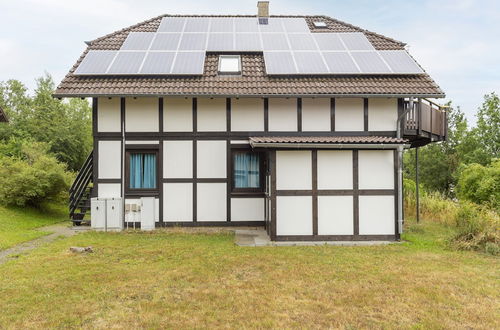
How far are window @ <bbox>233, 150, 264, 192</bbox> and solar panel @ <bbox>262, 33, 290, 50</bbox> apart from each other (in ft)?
13.2

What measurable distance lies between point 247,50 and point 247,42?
2.16ft

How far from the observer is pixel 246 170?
11.6 meters

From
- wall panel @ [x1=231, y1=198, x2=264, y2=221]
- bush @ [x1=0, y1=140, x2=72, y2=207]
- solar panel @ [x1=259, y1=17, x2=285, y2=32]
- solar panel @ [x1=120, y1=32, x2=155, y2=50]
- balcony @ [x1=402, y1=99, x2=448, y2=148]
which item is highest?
solar panel @ [x1=259, y1=17, x2=285, y2=32]

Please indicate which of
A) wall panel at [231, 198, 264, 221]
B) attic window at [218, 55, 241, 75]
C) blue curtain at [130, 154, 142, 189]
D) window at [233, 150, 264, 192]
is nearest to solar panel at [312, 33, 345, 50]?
attic window at [218, 55, 241, 75]

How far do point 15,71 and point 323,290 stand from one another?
5651 centimetres

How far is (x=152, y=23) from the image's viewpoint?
1452cm

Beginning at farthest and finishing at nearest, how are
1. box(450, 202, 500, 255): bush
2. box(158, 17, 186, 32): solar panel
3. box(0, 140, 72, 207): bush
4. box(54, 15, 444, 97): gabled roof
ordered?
1. box(158, 17, 186, 32): solar panel
2. box(0, 140, 72, 207): bush
3. box(54, 15, 444, 97): gabled roof
4. box(450, 202, 500, 255): bush

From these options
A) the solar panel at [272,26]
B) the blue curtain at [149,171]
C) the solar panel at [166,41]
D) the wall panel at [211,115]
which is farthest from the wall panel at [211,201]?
the solar panel at [272,26]

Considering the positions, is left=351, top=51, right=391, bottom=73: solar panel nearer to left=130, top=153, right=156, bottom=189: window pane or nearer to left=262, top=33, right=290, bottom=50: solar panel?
left=262, top=33, right=290, bottom=50: solar panel

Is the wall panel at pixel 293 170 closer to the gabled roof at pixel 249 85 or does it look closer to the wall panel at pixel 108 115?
the gabled roof at pixel 249 85

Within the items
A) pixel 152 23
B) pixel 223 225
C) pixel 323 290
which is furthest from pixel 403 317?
pixel 152 23

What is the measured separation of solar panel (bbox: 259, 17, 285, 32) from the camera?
14.0m

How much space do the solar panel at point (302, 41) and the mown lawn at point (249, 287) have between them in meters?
7.42

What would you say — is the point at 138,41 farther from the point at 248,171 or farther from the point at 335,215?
the point at 335,215
